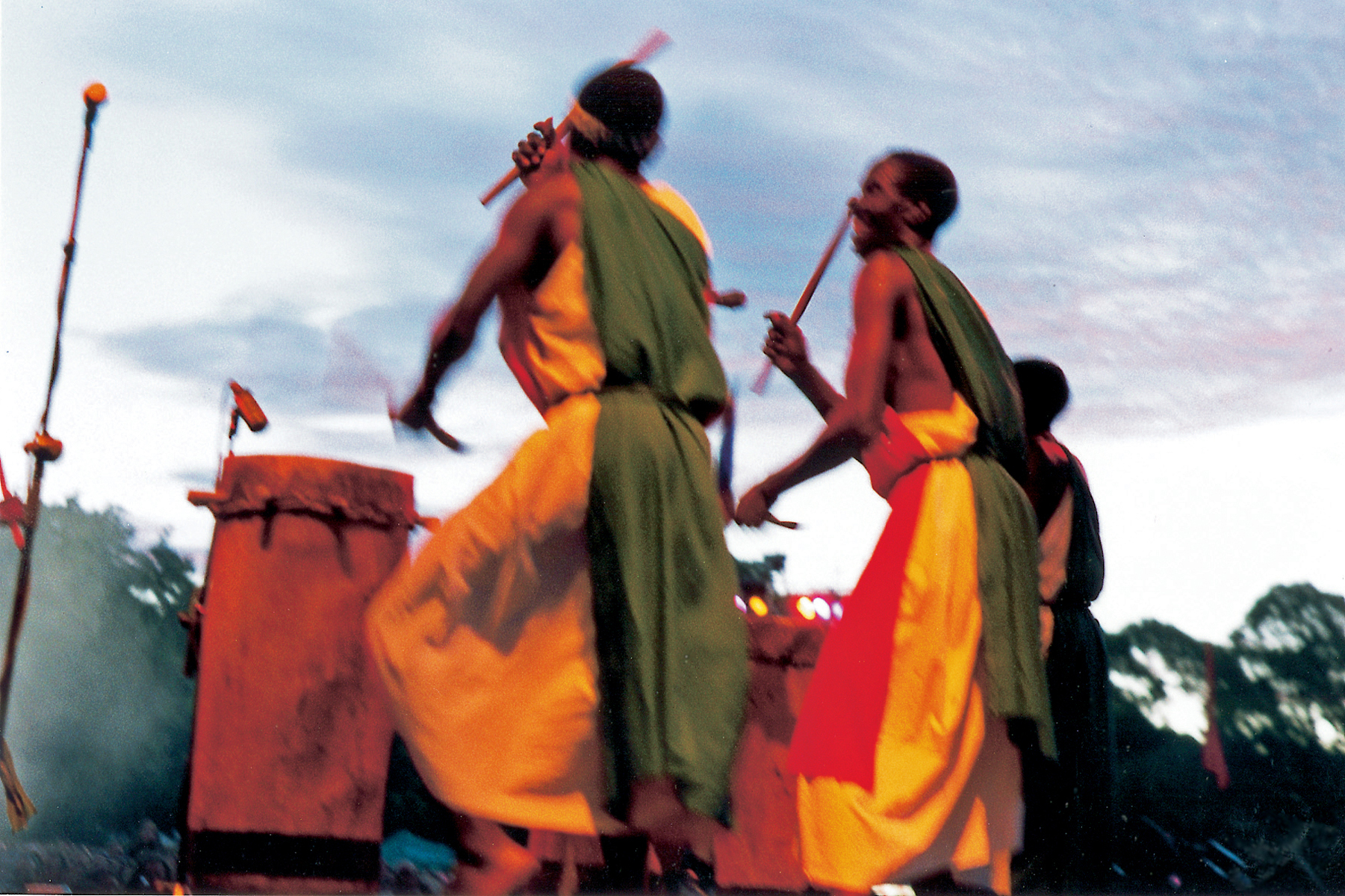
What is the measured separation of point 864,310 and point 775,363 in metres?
0.25

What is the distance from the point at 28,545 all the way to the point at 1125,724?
430 centimetres

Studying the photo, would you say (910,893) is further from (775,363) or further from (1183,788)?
(1183,788)

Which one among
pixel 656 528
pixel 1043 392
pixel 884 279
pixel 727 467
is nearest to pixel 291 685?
pixel 656 528

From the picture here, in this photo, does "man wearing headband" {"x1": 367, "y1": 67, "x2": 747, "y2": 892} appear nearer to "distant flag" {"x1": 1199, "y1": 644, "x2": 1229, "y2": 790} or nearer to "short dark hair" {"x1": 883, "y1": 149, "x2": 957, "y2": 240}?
"short dark hair" {"x1": 883, "y1": 149, "x2": 957, "y2": 240}

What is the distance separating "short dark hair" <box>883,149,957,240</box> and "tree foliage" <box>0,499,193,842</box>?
7.22 ft

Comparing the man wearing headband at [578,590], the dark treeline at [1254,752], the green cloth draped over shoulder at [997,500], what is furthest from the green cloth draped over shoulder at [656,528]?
the dark treeline at [1254,752]

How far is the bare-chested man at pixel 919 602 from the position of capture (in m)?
3.28

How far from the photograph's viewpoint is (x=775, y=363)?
357 centimetres

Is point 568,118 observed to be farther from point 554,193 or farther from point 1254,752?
point 1254,752

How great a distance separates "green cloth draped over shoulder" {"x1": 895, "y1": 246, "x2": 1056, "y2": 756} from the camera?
11.3 feet

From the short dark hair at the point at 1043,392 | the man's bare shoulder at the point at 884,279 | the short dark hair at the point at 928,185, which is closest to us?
the man's bare shoulder at the point at 884,279

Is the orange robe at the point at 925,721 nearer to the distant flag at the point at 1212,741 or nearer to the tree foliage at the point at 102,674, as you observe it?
the tree foliage at the point at 102,674

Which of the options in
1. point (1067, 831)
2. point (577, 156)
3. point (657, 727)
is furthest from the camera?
point (1067, 831)

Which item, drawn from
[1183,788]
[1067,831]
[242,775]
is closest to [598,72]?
[242,775]
